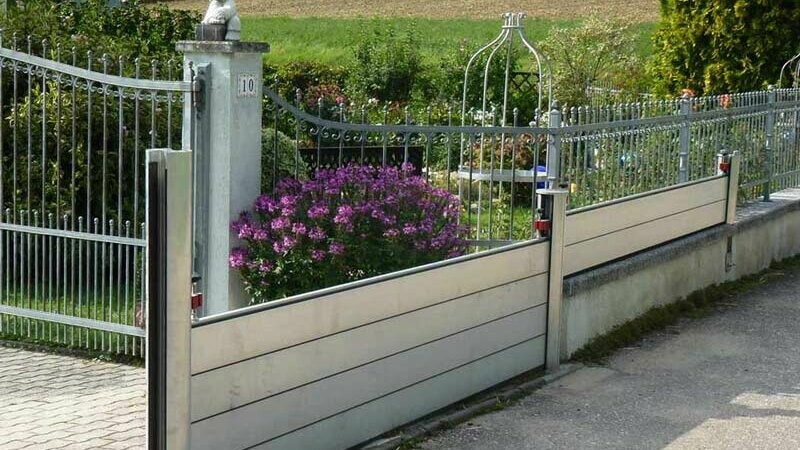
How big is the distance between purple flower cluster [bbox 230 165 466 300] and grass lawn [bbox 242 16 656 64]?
33.3m

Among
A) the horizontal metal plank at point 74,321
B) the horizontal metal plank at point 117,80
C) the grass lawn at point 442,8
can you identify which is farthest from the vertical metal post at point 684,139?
the grass lawn at point 442,8

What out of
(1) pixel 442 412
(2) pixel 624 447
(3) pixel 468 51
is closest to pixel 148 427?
(1) pixel 442 412

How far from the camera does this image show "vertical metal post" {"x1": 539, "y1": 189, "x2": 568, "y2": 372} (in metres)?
7.77

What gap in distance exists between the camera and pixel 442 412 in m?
6.95

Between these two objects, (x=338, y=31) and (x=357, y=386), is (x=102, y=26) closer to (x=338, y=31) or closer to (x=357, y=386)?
(x=357, y=386)

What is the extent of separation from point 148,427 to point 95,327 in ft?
9.65

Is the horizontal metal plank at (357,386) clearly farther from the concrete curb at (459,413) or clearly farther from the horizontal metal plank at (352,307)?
the horizontal metal plank at (352,307)

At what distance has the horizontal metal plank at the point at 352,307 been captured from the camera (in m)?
5.32

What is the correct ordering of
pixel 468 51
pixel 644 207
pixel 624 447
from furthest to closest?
1. pixel 468 51
2. pixel 644 207
3. pixel 624 447

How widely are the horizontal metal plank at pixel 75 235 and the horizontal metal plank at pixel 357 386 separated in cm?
204

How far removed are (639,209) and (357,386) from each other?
374cm

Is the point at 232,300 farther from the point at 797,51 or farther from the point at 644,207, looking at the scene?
the point at 797,51

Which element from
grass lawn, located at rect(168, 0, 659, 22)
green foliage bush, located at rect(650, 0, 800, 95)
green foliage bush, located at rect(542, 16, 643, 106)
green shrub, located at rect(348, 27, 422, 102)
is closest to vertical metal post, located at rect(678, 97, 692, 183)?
green foliage bush, located at rect(650, 0, 800, 95)

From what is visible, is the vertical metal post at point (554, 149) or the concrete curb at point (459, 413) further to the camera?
the vertical metal post at point (554, 149)
